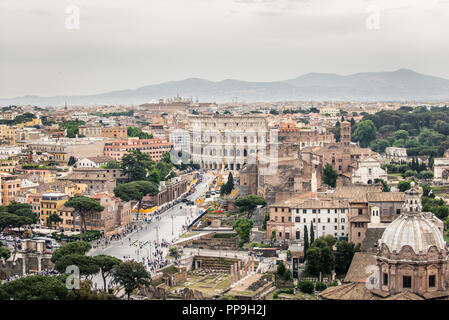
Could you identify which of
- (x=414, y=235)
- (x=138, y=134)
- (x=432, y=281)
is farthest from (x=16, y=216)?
(x=138, y=134)

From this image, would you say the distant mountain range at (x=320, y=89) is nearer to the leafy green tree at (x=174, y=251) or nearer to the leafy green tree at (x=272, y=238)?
the leafy green tree at (x=272, y=238)

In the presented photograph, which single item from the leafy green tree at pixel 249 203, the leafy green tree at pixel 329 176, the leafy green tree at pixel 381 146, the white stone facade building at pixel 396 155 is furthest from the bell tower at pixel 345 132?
the leafy green tree at pixel 249 203

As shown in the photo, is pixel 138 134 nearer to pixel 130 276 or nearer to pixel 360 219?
pixel 360 219

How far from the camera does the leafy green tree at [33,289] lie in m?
11.2

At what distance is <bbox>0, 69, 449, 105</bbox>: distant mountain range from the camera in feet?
203

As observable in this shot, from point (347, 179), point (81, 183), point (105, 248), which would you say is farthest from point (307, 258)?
point (81, 183)

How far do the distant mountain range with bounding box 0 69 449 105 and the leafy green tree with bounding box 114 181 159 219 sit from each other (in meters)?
34.6

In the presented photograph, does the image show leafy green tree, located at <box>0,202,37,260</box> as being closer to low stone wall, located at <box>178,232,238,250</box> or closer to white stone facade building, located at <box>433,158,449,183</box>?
low stone wall, located at <box>178,232,238,250</box>

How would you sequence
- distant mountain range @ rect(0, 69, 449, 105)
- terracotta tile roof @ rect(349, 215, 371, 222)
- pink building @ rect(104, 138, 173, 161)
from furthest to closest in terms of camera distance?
distant mountain range @ rect(0, 69, 449, 105) → pink building @ rect(104, 138, 173, 161) → terracotta tile roof @ rect(349, 215, 371, 222)

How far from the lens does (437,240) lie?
416 inches

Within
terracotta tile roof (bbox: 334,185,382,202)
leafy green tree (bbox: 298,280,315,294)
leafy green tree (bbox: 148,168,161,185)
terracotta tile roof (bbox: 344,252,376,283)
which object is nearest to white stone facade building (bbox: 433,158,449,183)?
terracotta tile roof (bbox: 334,185,382,202)

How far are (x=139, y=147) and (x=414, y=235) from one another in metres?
24.3

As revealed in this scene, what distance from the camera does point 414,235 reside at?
1051 cm
